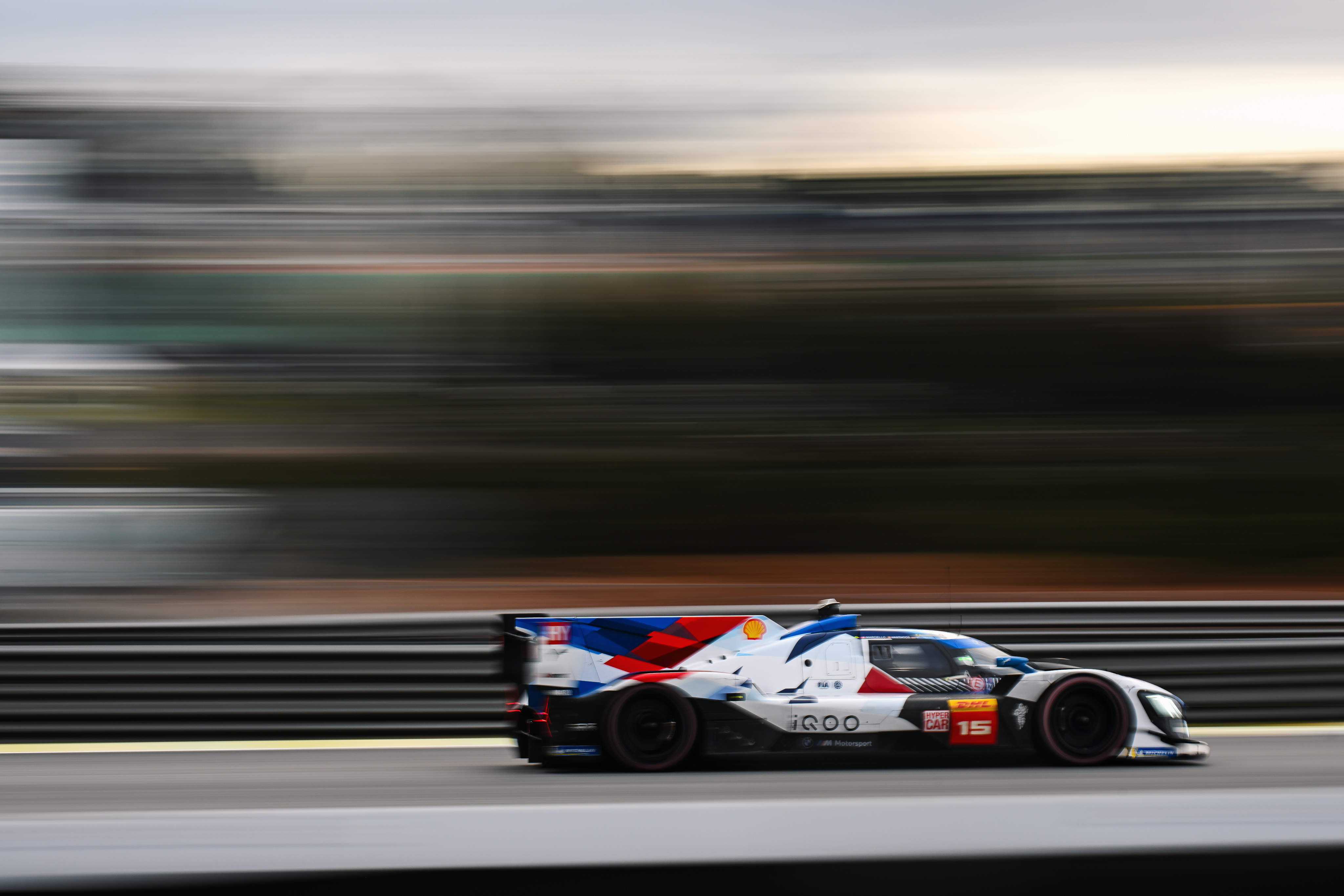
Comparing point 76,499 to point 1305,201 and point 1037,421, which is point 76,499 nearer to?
point 1037,421

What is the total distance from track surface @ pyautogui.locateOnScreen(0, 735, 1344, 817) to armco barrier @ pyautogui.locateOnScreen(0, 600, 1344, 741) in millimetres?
799

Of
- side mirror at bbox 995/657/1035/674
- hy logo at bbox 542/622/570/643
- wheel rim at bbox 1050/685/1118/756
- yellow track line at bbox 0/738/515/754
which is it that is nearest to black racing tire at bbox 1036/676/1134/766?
wheel rim at bbox 1050/685/1118/756

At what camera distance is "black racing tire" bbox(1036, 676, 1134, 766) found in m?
5.39

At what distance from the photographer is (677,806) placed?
2.77 metres

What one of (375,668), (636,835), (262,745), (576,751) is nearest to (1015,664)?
(576,751)

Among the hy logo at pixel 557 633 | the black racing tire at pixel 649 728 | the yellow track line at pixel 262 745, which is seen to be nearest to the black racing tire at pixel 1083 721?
the black racing tire at pixel 649 728

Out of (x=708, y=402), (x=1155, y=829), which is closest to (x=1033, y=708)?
(x=1155, y=829)

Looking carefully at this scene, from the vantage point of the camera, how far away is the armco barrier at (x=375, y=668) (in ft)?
23.1

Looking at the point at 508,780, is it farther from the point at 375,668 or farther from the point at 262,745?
the point at 262,745

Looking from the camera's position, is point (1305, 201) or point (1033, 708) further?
point (1305, 201)

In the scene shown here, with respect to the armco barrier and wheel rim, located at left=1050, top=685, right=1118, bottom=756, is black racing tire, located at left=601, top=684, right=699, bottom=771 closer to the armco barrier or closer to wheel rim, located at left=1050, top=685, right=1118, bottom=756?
the armco barrier

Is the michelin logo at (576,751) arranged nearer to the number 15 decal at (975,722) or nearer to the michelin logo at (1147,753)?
the number 15 decal at (975,722)

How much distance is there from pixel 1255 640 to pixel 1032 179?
25.4 ft

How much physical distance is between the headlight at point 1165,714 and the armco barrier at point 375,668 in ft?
6.11
